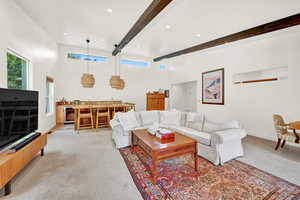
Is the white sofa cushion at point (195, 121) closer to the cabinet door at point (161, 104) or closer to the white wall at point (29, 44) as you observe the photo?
the cabinet door at point (161, 104)

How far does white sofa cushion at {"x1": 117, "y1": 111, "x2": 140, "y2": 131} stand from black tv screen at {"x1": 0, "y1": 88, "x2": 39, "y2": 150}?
1.69m

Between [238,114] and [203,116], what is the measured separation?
2.11 meters

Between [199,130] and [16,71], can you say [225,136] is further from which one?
[16,71]

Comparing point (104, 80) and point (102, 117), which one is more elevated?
point (104, 80)

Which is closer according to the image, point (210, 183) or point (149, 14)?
point (210, 183)

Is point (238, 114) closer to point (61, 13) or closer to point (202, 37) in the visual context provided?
point (202, 37)

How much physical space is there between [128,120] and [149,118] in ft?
2.21

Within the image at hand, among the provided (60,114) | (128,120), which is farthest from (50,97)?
(128,120)

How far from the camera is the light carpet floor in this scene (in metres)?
1.63

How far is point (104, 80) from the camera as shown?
6.46 meters

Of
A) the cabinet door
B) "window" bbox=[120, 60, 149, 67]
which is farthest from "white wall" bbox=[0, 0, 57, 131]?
the cabinet door

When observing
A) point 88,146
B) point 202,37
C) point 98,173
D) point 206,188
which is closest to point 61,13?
point 88,146

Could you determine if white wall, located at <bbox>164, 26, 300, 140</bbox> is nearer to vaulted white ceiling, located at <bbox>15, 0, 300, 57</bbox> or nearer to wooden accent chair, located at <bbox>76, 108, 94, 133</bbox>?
vaulted white ceiling, located at <bbox>15, 0, 300, 57</bbox>

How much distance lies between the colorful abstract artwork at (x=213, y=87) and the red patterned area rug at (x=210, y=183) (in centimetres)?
319
